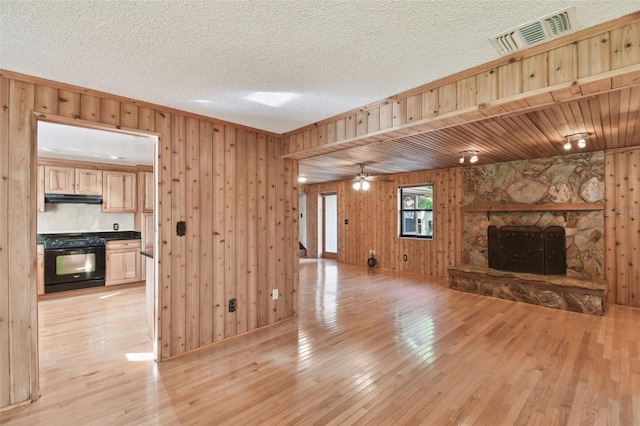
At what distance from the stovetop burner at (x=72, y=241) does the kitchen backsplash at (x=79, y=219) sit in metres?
0.19

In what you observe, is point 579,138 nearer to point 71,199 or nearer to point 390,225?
point 390,225

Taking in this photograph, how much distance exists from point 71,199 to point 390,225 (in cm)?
678

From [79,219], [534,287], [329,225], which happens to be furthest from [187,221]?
[329,225]

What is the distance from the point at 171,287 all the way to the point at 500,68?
3415 millimetres

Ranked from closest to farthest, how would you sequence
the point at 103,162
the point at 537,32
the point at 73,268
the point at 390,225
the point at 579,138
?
the point at 537,32
the point at 579,138
the point at 73,268
the point at 103,162
the point at 390,225

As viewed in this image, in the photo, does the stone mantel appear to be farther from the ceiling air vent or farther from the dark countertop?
the dark countertop

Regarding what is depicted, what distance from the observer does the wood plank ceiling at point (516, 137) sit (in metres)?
2.98

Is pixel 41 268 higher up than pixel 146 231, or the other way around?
pixel 146 231

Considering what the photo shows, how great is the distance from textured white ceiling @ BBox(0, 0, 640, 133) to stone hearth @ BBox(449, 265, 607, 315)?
4.04 metres

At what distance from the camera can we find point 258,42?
72.4 inches

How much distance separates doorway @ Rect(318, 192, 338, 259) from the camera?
9406mm

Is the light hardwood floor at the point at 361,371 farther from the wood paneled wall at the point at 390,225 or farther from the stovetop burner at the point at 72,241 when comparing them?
the wood paneled wall at the point at 390,225

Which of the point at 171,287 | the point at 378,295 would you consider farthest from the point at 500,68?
the point at 378,295

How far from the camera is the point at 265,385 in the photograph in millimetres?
2494
